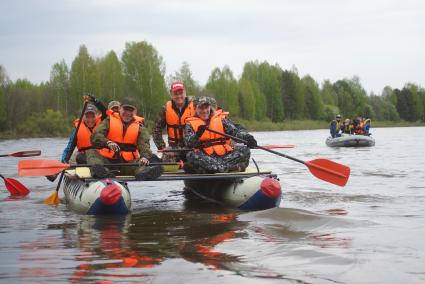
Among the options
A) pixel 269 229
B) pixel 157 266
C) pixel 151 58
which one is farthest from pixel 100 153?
pixel 151 58

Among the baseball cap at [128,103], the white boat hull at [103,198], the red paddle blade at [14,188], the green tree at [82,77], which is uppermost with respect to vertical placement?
the green tree at [82,77]

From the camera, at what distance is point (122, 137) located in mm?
8164

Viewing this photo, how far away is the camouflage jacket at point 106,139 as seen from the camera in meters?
7.98

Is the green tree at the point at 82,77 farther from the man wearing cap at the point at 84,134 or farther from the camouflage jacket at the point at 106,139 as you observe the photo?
the camouflage jacket at the point at 106,139

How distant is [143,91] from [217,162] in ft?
128

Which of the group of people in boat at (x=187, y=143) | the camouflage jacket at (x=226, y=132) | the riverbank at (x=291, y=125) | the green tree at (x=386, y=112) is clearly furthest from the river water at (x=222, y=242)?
the green tree at (x=386, y=112)

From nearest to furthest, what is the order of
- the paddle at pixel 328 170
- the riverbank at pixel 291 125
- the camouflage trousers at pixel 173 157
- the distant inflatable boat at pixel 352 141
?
the paddle at pixel 328 170 < the camouflage trousers at pixel 173 157 < the distant inflatable boat at pixel 352 141 < the riverbank at pixel 291 125

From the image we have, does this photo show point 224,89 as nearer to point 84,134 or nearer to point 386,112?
point 386,112

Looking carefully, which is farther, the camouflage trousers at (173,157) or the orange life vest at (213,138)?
the camouflage trousers at (173,157)

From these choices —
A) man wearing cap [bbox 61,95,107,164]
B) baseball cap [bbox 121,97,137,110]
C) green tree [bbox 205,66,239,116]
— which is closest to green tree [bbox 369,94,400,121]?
green tree [bbox 205,66,239,116]

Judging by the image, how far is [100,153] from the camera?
820 cm

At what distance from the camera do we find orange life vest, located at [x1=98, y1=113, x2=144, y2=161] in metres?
8.09

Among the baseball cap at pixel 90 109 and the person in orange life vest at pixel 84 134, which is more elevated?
the baseball cap at pixel 90 109

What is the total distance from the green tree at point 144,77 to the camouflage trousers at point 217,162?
38.6 m
